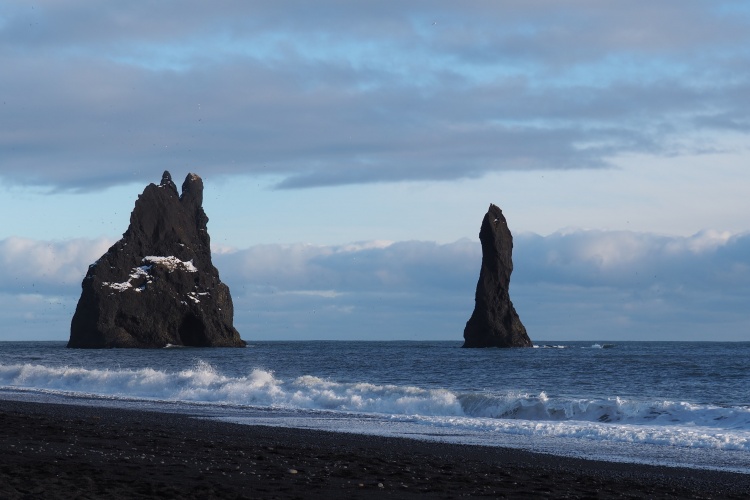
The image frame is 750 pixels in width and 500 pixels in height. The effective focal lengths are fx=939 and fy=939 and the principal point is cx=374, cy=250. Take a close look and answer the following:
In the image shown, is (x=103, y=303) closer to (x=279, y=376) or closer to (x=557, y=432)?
(x=279, y=376)

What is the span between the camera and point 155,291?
145 m

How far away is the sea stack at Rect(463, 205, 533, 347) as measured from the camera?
14175 centimetres

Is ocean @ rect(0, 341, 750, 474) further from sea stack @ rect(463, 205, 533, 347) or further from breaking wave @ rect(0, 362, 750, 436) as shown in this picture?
sea stack @ rect(463, 205, 533, 347)

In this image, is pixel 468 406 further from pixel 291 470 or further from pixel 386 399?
pixel 291 470

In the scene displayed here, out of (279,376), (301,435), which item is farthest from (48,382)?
(301,435)

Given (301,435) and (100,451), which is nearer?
(100,451)

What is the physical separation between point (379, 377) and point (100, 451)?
38.3 metres

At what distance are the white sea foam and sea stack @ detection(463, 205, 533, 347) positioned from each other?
9380 centimetres

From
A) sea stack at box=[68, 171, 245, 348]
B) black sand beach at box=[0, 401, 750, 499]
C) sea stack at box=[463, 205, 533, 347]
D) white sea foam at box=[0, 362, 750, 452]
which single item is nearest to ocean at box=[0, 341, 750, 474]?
white sea foam at box=[0, 362, 750, 452]

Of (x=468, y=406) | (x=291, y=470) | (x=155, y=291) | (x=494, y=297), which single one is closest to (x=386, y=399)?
(x=468, y=406)

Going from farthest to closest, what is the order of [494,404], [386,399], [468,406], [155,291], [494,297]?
[155,291] < [494,297] < [386,399] < [468,406] < [494,404]

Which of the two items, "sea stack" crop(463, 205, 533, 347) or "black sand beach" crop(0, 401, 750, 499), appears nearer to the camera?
"black sand beach" crop(0, 401, 750, 499)

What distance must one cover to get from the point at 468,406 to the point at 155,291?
117071 mm

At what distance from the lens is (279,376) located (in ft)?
183
